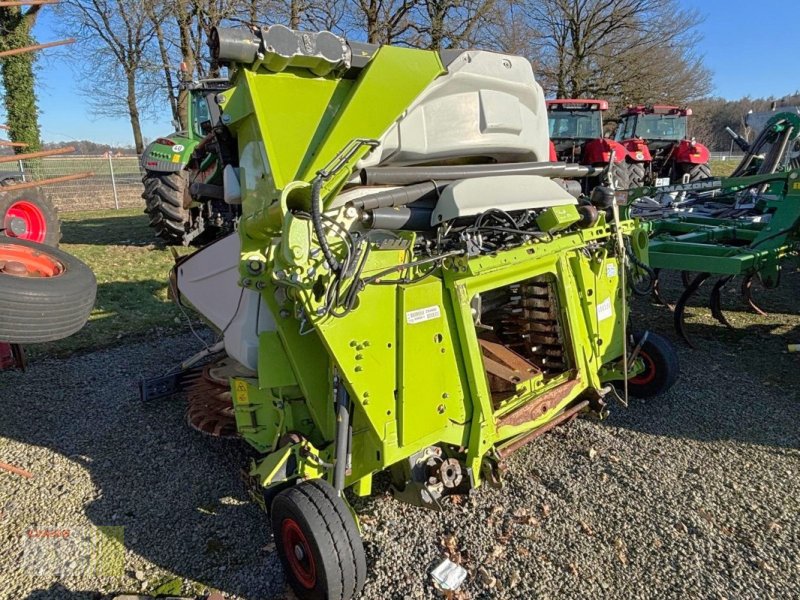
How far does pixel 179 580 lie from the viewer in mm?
2398

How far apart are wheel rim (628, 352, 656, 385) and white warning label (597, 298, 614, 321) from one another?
67 cm

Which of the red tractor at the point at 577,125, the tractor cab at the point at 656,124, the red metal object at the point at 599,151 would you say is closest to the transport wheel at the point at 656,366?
the red metal object at the point at 599,151

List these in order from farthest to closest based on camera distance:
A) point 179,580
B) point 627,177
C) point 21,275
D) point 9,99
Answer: point 9,99 < point 627,177 < point 21,275 < point 179,580

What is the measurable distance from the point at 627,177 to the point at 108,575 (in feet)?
36.8

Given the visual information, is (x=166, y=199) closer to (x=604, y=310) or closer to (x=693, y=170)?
(x=604, y=310)

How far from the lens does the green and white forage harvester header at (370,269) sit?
2242 millimetres

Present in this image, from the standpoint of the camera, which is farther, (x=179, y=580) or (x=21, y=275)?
(x=21, y=275)

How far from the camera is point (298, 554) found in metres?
2.27

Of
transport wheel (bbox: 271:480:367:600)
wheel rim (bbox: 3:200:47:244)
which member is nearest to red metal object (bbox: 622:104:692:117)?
wheel rim (bbox: 3:200:47:244)

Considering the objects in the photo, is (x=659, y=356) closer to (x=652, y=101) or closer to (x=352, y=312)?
(x=352, y=312)

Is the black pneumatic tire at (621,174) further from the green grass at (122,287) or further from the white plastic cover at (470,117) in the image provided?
the white plastic cover at (470,117)

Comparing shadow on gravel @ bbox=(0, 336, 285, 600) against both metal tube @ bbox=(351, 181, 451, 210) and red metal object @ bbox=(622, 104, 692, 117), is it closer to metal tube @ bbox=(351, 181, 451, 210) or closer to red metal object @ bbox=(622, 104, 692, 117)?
metal tube @ bbox=(351, 181, 451, 210)

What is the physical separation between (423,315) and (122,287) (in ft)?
17.6

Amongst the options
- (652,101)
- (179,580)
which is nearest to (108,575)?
(179,580)
